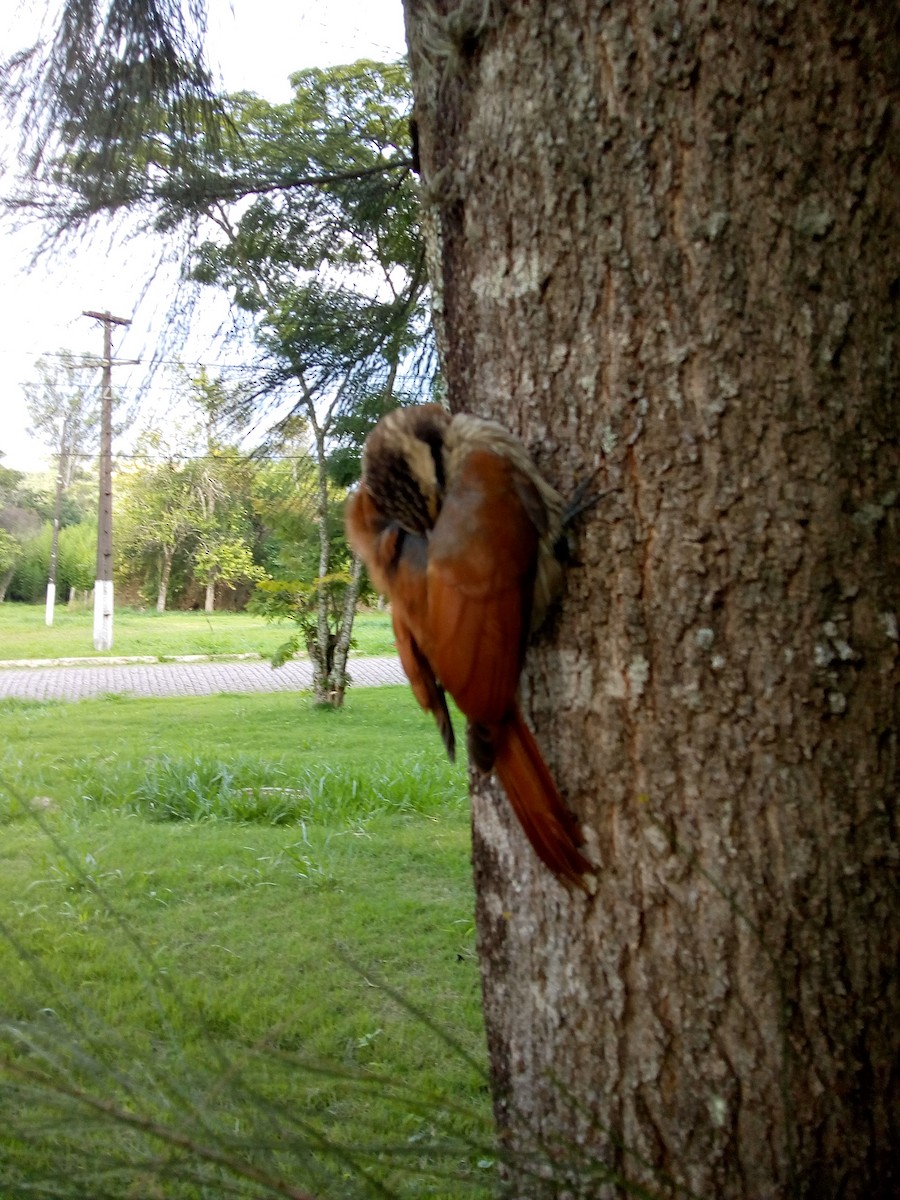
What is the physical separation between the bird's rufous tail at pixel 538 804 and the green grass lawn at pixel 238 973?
30 cm

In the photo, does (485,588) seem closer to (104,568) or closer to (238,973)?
(238,973)

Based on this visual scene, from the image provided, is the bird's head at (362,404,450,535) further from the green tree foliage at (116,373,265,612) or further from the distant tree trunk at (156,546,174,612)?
the distant tree trunk at (156,546,174,612)

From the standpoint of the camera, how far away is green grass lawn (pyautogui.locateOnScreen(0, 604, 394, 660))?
642 inches

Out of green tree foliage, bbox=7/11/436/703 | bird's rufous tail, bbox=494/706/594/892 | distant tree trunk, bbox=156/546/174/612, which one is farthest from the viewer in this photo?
distant tree trunk, bbox=156/546/174/612

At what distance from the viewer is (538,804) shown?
145 centimetres

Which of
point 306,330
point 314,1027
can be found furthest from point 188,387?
point 314,1027

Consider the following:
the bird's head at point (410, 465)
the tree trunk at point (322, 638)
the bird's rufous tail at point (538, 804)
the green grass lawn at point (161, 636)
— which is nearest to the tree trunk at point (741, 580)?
the bird's rufous tail at point (538, 804)

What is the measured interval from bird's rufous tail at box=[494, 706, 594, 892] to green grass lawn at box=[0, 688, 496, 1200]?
0.30m

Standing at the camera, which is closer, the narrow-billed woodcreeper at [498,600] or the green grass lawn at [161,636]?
the narrow-billed woodcreeper at [498,600]

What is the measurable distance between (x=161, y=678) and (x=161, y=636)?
4.26 m

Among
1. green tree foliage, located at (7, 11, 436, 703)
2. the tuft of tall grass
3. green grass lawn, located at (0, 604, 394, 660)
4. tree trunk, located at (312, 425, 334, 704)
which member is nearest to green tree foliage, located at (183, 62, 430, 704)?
green tree foliage, located at (7, 11, 436, 703)

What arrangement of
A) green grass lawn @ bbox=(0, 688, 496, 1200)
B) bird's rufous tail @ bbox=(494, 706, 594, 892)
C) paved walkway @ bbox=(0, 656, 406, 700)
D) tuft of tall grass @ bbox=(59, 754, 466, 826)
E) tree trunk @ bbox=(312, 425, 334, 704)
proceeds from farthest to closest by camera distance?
paved walkway @ bbox=(0, 656, 406, 700)
tree trunk @ bbox=(312, 425, 334, 704)
tuft of tall grass @ bbox=(59, 754, 466, 826)
bird's rufous tail @ bbox=(494, 706, 594, 892)
green grass lawn @ bbox=(0, 688, 496, 1200)

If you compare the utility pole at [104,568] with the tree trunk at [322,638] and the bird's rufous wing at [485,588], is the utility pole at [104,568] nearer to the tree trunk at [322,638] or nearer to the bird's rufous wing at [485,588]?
the tree trunk at [322,638]

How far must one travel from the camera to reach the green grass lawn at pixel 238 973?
862mm
